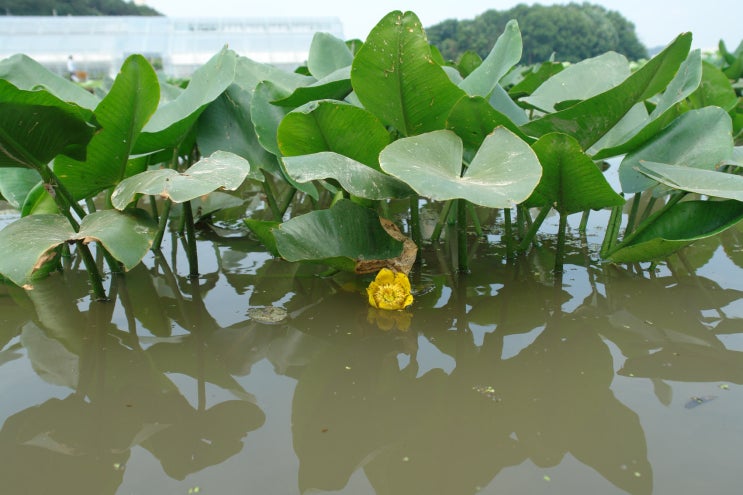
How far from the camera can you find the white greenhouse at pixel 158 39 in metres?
16.3

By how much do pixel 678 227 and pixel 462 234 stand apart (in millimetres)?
447

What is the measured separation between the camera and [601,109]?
45.5 inches

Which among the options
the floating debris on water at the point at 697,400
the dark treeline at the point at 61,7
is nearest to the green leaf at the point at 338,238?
the floating debris on water at the point at 697,400

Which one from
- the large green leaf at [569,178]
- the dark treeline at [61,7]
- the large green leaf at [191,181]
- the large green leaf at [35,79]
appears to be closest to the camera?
the large green leaf at [191,181]

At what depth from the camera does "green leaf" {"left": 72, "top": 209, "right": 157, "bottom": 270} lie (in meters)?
1.00

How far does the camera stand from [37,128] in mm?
989

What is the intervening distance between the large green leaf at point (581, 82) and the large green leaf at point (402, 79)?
1.03 ft

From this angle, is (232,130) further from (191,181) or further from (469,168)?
(469,168)

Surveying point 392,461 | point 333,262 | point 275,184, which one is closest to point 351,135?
point 333,262

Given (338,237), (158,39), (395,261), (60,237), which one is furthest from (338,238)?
(158,39)

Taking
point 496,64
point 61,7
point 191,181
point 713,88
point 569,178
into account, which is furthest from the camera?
point 61,7

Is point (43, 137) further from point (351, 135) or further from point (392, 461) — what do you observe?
point (392, 461)

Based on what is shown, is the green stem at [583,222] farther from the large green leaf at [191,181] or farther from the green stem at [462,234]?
the large green leaf at [191,181]

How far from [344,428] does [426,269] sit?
695 mm
